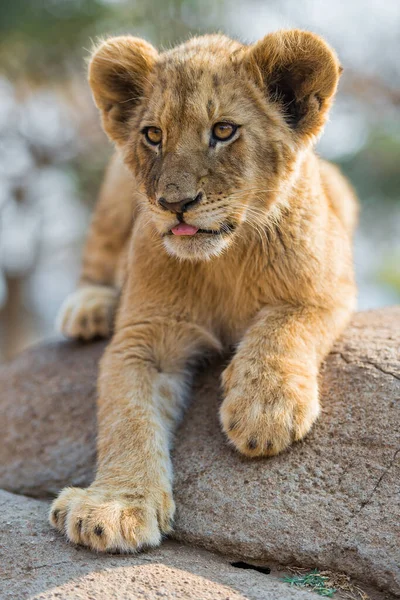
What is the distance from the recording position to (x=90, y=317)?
4434 millimetres

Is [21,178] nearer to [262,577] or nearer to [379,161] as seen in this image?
[379,161]

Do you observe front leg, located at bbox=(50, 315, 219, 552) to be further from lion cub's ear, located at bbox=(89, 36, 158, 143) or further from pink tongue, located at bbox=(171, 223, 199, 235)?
lion cub's ear, located at bbox=(89, 36, 158, 143)

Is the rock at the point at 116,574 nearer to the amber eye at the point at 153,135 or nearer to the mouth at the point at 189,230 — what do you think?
the mouth at the point at 189,230

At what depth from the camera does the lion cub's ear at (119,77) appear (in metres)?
3.41

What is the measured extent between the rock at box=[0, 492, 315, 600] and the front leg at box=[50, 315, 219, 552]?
7 cm

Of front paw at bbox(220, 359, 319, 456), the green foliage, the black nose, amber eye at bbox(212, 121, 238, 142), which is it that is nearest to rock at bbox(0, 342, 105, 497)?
front paw at bbox(220, 359, 319, 456)

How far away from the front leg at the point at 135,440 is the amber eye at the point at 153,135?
0.77 metres

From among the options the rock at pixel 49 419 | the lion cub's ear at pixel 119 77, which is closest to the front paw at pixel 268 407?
the rock at pixel 49 419

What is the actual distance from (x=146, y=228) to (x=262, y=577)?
162 centimetres

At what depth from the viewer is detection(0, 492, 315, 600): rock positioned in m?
2.32

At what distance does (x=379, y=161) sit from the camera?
11094 millimetres

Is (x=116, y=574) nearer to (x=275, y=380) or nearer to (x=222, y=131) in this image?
(x=275, y=380)

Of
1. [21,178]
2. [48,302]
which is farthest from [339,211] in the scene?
[48,302]

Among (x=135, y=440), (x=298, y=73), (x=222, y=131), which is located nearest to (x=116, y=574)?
(x=135, y=440)
